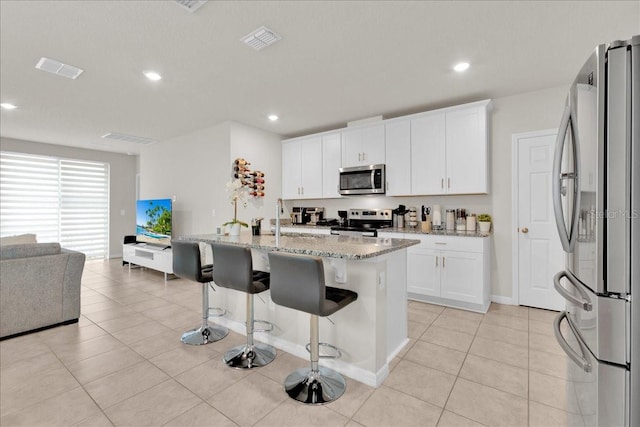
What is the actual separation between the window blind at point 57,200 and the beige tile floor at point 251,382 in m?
4.86

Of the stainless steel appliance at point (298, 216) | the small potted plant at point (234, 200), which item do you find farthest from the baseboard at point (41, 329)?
the stainless steel appliance at point (298, 216)

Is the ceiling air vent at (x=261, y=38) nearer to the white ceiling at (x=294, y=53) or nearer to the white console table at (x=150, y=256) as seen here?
the white ceiling at (x=294, y=53)

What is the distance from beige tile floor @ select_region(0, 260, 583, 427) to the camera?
180 cm

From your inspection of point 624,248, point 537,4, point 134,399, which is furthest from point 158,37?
Result: point 624,248

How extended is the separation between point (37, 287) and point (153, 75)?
8.19ft

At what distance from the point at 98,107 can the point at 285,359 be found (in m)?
4.28

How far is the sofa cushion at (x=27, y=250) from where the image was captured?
2.92 m

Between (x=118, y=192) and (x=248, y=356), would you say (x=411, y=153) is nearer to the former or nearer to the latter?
(x=248, y=356)

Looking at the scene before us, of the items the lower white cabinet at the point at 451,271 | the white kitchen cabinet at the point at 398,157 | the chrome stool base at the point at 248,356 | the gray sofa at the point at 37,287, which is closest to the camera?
the chrome stool base at the point at 248,356

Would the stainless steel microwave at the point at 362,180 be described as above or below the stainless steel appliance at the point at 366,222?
above

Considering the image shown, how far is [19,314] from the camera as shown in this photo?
296cm

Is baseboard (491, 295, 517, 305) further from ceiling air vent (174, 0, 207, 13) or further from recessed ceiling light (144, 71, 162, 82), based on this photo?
recessed ceiling light (144, 71, 162, 82)

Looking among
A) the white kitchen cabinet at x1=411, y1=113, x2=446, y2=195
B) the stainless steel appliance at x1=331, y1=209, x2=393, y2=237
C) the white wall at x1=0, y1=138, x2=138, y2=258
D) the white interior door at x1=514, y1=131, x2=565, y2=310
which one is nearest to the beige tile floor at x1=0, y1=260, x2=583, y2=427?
the white interior door at x1=514, y1=131, x2=565, y2=310

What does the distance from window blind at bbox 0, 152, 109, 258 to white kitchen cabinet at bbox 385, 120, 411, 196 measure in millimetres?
7067
